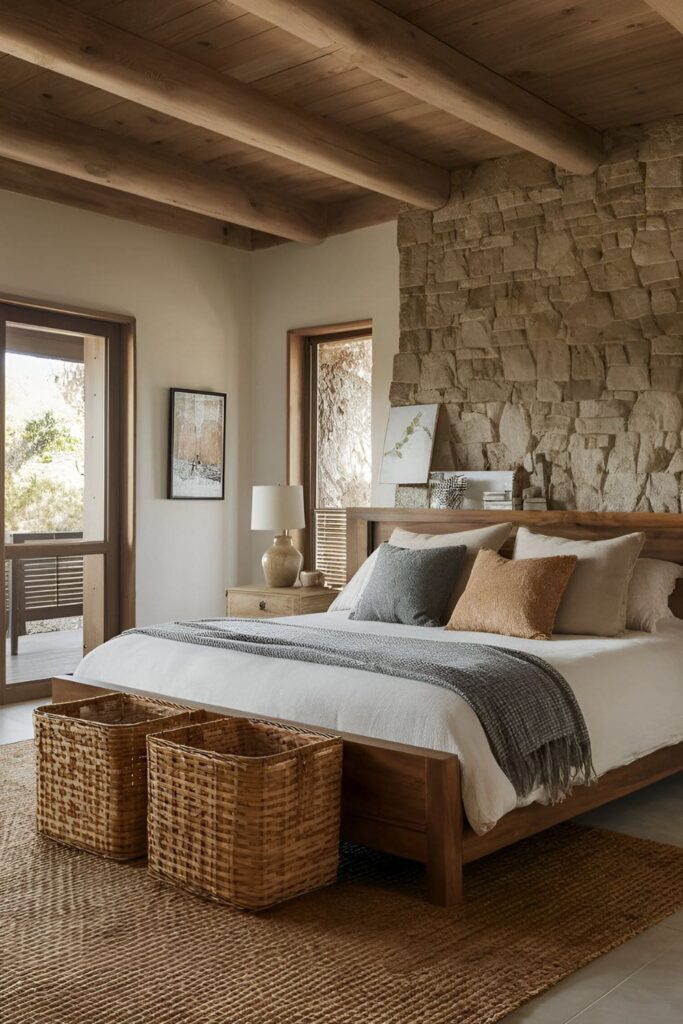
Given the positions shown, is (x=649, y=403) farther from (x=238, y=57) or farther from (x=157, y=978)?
(x=157, y=978)

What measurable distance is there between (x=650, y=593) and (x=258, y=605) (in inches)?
90.6

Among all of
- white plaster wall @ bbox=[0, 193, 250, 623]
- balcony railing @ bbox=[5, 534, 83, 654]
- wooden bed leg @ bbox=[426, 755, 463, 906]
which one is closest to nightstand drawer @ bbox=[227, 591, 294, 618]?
white plaster wall @ bbox=[0, 193, 250, 623]

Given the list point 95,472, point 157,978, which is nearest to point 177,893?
point 157,978

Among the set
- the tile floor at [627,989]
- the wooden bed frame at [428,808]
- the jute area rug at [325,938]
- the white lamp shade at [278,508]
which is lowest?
the tile floor at [627,989]

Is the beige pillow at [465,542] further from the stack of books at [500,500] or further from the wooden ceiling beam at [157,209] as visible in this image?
the wooden ceiling beam at [157,209]

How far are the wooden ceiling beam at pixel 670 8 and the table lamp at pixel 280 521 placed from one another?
11.0 feet

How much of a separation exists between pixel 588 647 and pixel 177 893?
5.58 ft

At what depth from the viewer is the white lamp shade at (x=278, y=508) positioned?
5.76 meters

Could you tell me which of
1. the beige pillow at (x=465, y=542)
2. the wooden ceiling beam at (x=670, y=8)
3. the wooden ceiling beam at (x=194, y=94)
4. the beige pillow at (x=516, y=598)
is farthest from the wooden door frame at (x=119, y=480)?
the wooden ceiling beam at (x=670, y=8)

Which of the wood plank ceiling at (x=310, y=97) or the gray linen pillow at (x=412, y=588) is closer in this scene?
the wood plank ceiling at (x=310, y=97)

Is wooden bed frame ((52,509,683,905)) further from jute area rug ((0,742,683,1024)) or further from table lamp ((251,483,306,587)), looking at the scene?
table lamp ((251,483,306,587))

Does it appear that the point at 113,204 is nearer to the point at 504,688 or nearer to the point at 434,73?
the point at 434,73

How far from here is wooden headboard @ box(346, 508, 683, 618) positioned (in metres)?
4.53

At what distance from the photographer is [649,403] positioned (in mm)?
4859
